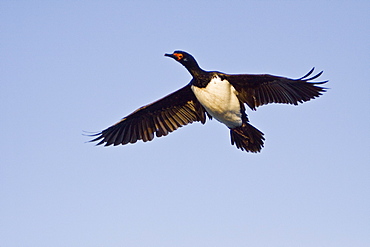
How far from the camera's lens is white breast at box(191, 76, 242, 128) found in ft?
47.0

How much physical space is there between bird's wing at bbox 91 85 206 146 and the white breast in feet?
3.78

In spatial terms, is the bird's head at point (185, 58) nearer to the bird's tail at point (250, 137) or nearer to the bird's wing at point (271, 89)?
the bird's wing at point (271, 89)

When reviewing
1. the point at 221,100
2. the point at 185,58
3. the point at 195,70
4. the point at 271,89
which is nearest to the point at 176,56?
the point at 185,58

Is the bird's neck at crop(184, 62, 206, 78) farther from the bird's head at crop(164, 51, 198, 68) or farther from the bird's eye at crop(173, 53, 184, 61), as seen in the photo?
the bird's eye at crop(173, 53, 184, 61)

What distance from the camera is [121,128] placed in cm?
1605

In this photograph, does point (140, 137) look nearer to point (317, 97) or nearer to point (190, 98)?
point (190, 98)

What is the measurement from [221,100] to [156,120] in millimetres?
2365

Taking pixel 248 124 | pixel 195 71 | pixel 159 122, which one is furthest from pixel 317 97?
pixel 159 122

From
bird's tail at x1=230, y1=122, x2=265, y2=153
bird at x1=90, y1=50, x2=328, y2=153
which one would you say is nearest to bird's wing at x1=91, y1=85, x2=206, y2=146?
bird at x1=90, y1=50, x2=328, y2=153

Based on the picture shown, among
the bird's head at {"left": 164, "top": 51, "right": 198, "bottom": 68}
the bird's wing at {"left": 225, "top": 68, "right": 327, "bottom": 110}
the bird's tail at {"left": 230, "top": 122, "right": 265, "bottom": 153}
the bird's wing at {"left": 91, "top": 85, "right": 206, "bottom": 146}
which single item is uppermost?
the bird's head at {"left": 164, "top": 51, "right": 198, "bottom": 68}

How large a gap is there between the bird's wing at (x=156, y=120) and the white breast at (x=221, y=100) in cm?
115

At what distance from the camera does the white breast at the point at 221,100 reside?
14.3 metres

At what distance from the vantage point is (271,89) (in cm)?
1464

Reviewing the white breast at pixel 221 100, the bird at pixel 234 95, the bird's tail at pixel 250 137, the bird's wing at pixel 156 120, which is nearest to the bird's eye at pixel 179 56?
the bird at pixel 234 95
